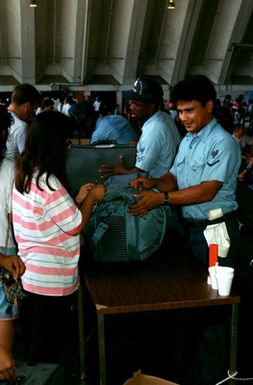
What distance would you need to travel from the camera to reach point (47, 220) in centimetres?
Answer: 227

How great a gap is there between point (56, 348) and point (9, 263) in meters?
0.60

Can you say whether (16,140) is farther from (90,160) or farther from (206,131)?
(206,131)

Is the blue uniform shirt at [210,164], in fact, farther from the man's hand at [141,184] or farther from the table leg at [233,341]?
the table leg at [233,341]

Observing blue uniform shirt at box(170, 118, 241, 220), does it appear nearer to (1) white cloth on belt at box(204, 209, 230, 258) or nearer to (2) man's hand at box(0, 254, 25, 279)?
(1) white cloth on belt at box(204, 209, 230, 258)

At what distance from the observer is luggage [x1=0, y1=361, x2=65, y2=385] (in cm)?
167

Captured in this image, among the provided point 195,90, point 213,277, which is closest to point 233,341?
point 213,277

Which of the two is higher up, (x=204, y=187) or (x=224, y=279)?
(x=204, y=187)

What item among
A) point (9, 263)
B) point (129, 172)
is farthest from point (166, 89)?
point (9, 263)

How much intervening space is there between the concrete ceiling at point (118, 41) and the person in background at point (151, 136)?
584 inches

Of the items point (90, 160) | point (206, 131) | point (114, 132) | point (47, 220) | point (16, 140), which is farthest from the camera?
point (114, 132)

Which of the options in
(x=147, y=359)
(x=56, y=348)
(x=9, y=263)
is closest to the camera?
(x=9, y=263)

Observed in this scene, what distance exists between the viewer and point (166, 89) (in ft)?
71.0

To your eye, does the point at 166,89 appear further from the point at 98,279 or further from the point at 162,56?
the point at 98,279

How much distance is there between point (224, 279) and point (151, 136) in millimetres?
1452
